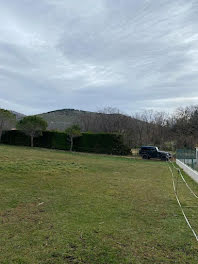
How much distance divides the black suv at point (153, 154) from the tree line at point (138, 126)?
9.55 feet

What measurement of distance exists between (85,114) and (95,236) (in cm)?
4337

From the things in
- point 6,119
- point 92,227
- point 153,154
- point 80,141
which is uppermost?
point 6,119

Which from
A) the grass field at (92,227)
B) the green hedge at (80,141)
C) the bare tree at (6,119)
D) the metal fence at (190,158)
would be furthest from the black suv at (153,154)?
the bare tree at (6,119)

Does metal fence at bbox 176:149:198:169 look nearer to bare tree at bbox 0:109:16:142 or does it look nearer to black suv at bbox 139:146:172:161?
black suv at bbox 139:146:172:161

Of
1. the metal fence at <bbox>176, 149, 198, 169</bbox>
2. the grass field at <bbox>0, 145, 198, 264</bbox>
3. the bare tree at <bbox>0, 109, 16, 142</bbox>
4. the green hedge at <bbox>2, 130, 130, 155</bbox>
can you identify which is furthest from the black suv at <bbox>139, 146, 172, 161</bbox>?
the bare tree at <bbox>0, 109, 16, 142</bbox>

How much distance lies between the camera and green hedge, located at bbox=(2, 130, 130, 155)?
22688 mm

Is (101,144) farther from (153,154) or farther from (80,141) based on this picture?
(153,154)

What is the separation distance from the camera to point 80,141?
24.3 m

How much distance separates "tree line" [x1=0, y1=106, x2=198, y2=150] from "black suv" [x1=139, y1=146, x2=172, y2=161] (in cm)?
291

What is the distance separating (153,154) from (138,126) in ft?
53.1

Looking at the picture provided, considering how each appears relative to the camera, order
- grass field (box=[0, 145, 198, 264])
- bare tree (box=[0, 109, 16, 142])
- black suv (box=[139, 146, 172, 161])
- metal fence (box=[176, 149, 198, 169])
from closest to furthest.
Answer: grass field (box=[0, 145, 198, 264])
metal fence (box=[176, 149, 198, 169])
black suv (box=[139, 146, 172, 161])
bare tree (box=[0, 109, 16, 142])

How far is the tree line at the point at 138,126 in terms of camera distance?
78.2ft

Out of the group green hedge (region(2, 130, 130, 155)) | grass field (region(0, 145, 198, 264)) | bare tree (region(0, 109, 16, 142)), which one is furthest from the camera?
bare tree (region(0, 109, 16, 142))

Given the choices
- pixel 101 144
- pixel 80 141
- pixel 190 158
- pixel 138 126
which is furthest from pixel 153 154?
pixel 138 126
